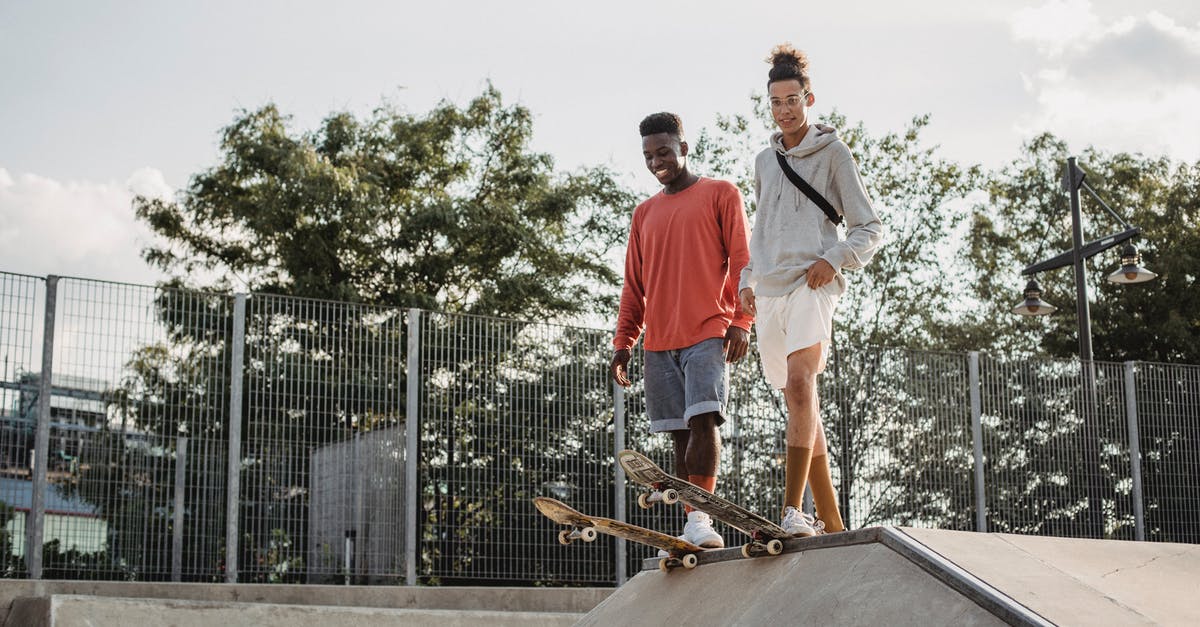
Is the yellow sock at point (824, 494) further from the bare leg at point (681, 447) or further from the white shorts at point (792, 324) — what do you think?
the bare leg at point (681, 447)

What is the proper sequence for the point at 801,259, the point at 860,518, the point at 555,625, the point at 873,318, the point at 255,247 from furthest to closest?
the point at 873,318 < the point at 255,247 < the point at 860,518 < the point at 555,625 < the point at 801,259

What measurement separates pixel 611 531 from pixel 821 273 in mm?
1352

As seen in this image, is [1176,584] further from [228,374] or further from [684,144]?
[228,374]

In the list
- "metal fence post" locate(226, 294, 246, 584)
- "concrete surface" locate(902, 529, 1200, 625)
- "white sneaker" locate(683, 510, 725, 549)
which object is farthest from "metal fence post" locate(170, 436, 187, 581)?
"concrete surface" locate(902, 529, 1200, 625)

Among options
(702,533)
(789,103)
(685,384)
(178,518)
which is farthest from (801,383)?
(178,518)

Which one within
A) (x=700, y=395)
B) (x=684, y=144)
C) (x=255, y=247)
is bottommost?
(x=700, y=395)

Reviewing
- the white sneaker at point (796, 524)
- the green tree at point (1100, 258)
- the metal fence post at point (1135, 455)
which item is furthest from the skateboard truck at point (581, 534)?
the green tree at point (1100, 258)

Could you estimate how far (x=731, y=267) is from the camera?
531cm

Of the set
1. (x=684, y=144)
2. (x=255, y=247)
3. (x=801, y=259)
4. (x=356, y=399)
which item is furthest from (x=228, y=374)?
(x=255, y=247)

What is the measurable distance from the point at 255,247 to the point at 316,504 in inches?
448

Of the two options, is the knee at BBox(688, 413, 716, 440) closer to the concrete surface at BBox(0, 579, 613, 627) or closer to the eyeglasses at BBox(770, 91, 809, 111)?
the eyeglasses at BBox(770, 91, 809, 111)

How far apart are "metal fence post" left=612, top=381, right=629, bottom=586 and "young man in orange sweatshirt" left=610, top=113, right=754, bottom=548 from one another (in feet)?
17.2

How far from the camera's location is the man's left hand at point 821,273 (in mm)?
4566

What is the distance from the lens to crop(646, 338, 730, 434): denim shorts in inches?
199
